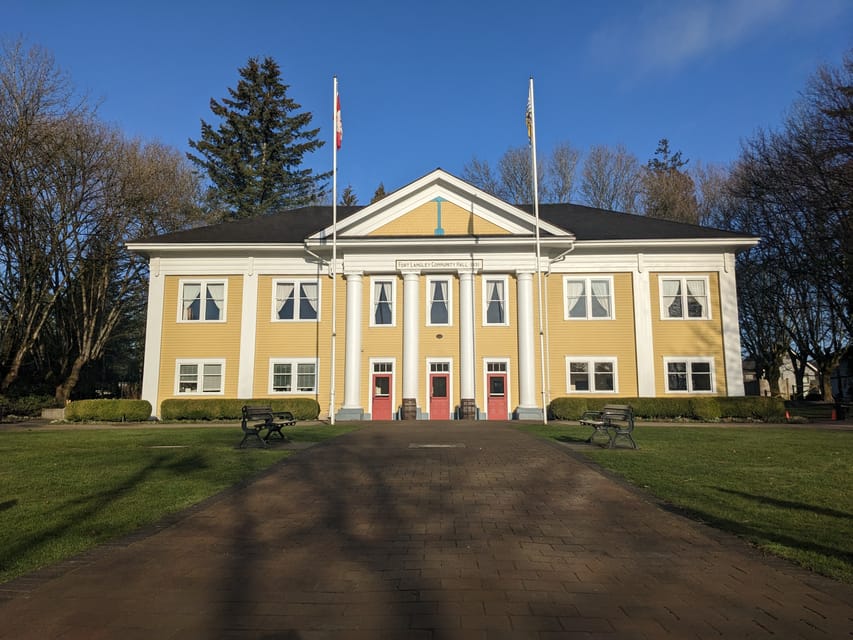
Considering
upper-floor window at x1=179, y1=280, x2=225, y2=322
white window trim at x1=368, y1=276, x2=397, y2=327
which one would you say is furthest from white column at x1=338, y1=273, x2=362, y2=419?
upper-floor window at x1=179, y1=280, x2=225, y2=322

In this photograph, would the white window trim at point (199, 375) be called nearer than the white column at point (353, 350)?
No

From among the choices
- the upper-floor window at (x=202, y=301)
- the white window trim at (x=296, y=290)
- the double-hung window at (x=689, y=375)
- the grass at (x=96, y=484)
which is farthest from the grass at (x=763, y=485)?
the upper-floor window at (x=202, y=301)

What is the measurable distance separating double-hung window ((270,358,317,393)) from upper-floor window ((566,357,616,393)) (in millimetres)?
12001

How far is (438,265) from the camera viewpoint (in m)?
26.7

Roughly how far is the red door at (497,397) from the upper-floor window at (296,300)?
886 cm

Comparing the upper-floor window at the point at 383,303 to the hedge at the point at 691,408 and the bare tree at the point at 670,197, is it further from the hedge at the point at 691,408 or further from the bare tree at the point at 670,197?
the bare tree at the point at 670,197

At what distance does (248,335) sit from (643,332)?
18.5 meters

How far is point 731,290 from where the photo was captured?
2694cm

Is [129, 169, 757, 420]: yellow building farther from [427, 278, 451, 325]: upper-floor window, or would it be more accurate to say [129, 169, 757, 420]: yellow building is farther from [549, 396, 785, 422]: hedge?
[549, 396, 785, 422]: hedge

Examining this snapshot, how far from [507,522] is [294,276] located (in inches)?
882

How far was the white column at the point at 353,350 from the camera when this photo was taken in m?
25.9

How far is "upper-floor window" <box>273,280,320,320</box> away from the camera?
89.5ft

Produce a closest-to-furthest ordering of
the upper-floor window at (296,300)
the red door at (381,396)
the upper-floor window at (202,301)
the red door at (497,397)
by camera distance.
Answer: the red door at (497,397), the red door at (381,396), the upper-floor window at (296,300), the upper-floor window at (202,301)

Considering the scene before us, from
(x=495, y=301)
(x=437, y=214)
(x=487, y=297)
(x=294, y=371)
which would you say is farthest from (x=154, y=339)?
(x=495, y=301)
